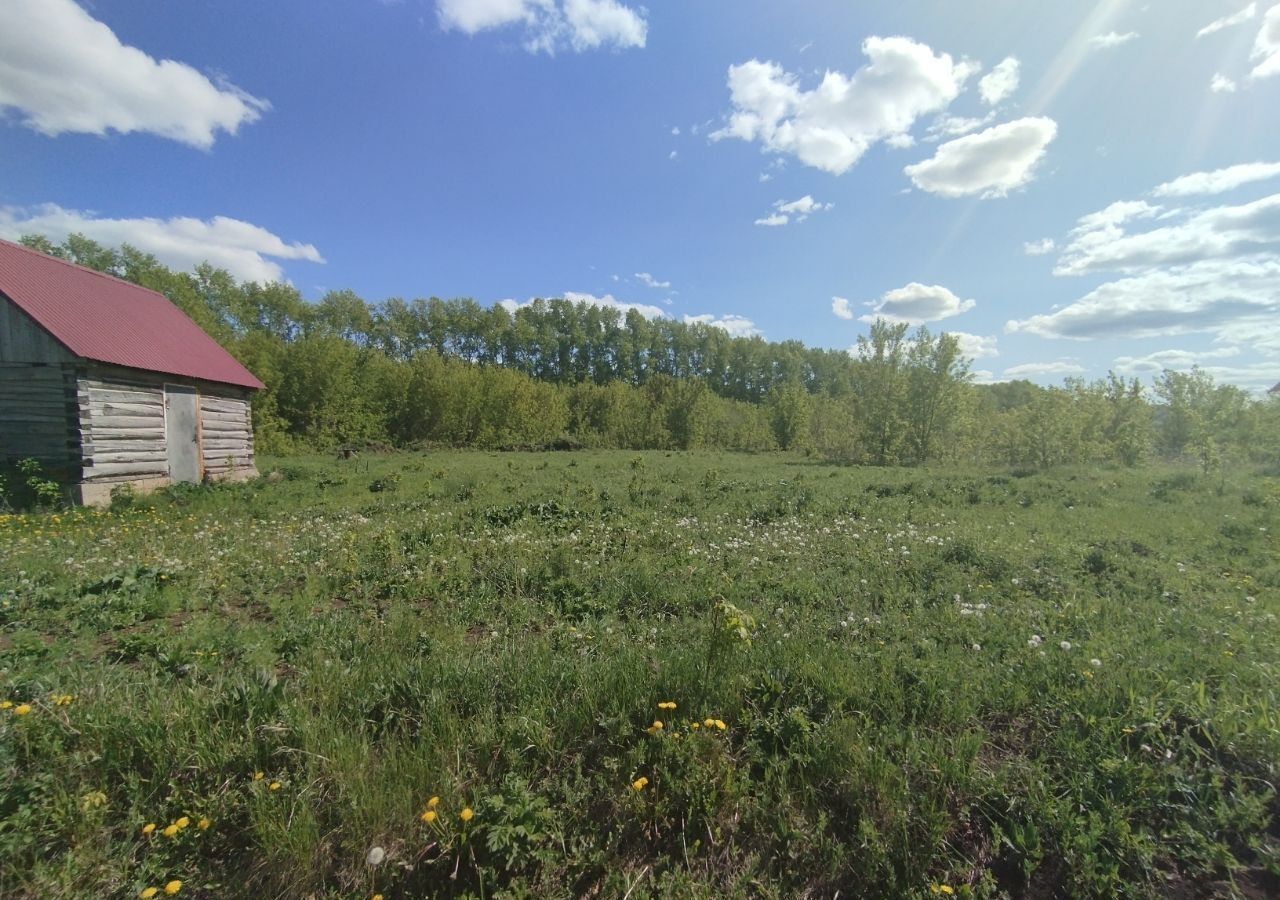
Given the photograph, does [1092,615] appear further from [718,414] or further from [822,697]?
[718,414]

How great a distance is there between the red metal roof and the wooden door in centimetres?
68

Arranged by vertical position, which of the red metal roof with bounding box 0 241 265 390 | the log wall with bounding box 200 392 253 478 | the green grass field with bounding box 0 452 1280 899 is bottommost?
the green grass field with bounding box 0 452 1280 899

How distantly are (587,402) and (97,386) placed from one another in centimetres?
3778

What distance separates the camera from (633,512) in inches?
431

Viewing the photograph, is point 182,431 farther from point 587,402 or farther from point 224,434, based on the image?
point 587,402

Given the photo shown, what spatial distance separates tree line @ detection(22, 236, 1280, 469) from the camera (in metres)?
29.4

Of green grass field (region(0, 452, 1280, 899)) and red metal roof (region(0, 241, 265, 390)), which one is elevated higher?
red metal roof (region(0, 241, 265, 390))

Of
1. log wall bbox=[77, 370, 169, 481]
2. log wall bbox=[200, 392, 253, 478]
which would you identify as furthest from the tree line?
log wall bbox=[77, 370, 169, 481]

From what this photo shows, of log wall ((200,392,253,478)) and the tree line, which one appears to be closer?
log wall ((200,392,253,478))

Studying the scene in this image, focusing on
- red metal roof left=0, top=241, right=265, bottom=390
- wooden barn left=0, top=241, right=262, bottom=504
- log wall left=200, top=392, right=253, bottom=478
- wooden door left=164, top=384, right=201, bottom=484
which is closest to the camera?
wooden barn left=0, top=241, right=262, bottom=504

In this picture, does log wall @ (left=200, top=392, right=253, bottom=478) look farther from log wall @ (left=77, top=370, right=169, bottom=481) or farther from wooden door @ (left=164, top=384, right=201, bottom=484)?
log wall @ (left=77, top=370, right=169, bottom=481)

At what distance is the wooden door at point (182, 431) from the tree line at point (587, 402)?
18.2 meters

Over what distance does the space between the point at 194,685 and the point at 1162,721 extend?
6317 mm

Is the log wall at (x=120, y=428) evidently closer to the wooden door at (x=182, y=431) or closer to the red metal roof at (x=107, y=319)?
the wooden door at (x=182, y=431)
